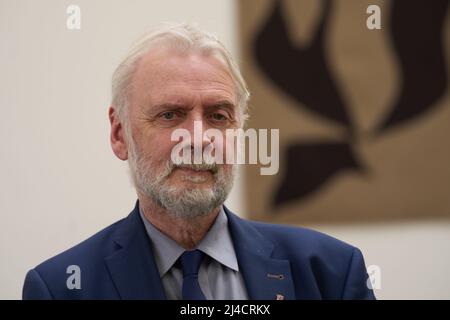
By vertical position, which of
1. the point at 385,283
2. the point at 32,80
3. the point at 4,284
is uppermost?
the point at 32,80

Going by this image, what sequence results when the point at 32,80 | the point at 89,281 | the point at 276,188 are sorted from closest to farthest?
the point at 89,281, the point at 32,80, the point at 276,188

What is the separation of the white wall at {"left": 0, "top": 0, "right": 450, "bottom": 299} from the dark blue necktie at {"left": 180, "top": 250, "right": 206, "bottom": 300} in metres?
0.77

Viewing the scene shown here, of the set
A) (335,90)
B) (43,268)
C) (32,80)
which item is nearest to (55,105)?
(32,80)

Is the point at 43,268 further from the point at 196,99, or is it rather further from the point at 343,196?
the point at 343,196

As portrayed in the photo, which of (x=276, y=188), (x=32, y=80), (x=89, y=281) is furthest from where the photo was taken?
(x=276, y=188)

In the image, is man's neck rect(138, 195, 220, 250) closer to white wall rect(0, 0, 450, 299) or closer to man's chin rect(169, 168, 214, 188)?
man's chin rect(169, 168, 214, 188)

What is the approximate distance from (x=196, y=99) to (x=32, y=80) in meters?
0.90

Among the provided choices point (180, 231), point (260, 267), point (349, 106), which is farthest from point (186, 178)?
point (349, 106)

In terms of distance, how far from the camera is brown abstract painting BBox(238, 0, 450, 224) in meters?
1.94

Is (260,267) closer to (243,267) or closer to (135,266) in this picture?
(243,267)

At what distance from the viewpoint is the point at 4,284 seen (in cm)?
177

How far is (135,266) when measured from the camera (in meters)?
1.07

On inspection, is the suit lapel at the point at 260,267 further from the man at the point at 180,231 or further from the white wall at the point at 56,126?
the white wall at the point at 56,126

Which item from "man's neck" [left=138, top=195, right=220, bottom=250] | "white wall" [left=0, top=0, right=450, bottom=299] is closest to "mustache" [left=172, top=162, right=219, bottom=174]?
"man's neck" [left=138, top=195, right=220, bottom=250]
